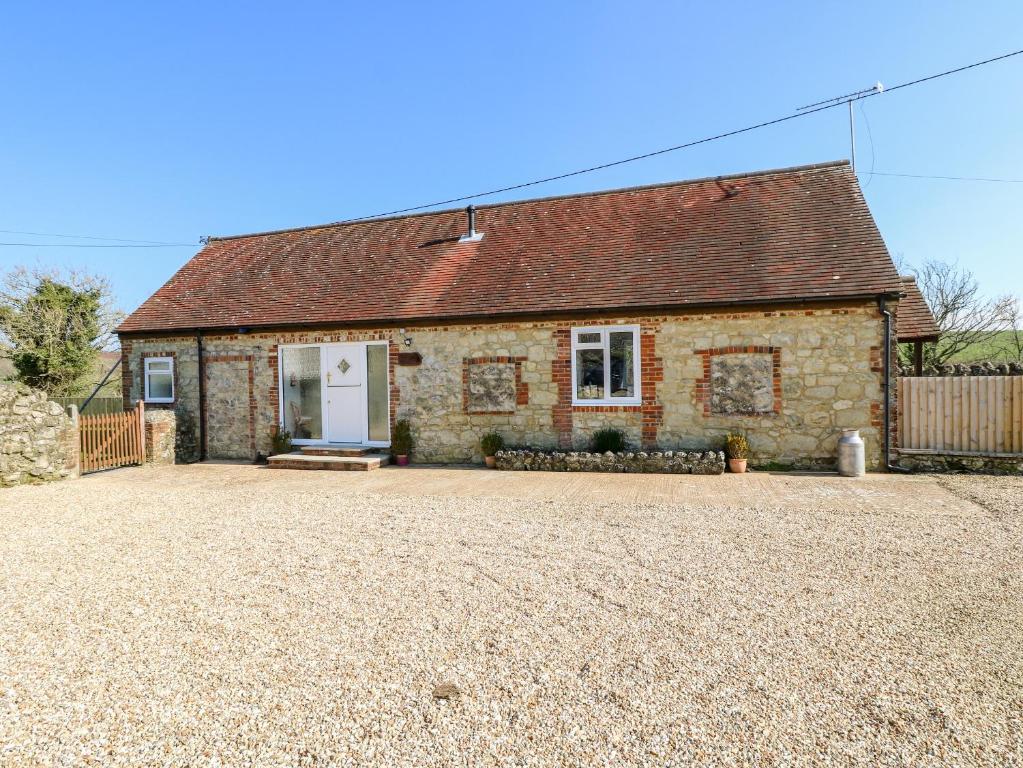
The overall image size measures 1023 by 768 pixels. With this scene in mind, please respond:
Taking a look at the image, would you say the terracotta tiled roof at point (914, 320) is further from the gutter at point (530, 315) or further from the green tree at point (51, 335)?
the green tree at point (51, 335)

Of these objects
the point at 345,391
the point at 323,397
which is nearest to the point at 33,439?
the point at 323,397

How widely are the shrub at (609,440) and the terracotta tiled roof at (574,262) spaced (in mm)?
2319

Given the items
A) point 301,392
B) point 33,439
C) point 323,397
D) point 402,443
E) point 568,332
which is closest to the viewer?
point 33,439

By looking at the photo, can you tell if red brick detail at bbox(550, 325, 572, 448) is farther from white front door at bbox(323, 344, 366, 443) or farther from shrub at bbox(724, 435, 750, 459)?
white front door at bbox(323, 344, 366, 443)

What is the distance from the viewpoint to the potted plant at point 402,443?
39.8 feet

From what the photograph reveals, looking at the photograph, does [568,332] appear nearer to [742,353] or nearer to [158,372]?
[742,353]

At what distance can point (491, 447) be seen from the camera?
1145cm

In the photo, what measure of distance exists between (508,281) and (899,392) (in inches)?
299

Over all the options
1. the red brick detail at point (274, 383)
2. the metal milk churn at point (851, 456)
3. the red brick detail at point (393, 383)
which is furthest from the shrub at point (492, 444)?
the metal milk churn at point (851, 456)

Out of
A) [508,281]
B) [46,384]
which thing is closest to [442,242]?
[508,281]

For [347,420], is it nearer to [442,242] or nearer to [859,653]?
[442,242]

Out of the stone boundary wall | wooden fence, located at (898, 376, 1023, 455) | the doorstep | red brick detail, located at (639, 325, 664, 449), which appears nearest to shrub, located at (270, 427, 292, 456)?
the doorstep

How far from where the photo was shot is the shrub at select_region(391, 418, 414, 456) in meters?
12.1

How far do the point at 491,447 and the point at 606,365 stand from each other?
2745 mm
